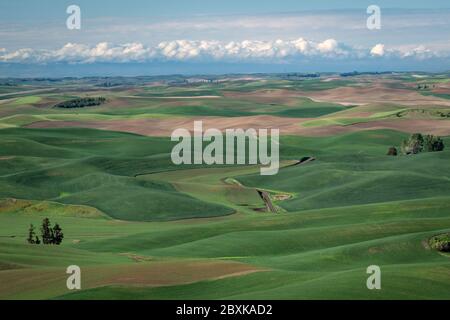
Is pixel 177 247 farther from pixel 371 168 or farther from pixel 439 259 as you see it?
pixel 371 168

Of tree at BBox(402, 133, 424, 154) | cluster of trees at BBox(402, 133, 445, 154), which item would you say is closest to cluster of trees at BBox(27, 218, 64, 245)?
tree at BBox(402, 133, 424, 154)

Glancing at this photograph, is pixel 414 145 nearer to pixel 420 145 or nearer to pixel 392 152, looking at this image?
pixel 420 145

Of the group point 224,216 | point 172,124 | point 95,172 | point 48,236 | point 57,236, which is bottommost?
point 224,216

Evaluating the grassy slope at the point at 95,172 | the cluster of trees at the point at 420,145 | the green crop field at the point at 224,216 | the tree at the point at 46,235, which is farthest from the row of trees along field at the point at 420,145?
the tree at the point at 46,235

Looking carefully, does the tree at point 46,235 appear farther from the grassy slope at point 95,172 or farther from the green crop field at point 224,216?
the grassy slope at point 95,172

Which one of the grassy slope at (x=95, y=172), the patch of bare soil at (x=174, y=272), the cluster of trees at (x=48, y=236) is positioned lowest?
the grassy slope at (x=95, y=172)

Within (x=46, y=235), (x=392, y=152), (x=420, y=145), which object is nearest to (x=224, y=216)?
(x=46, y=235)
